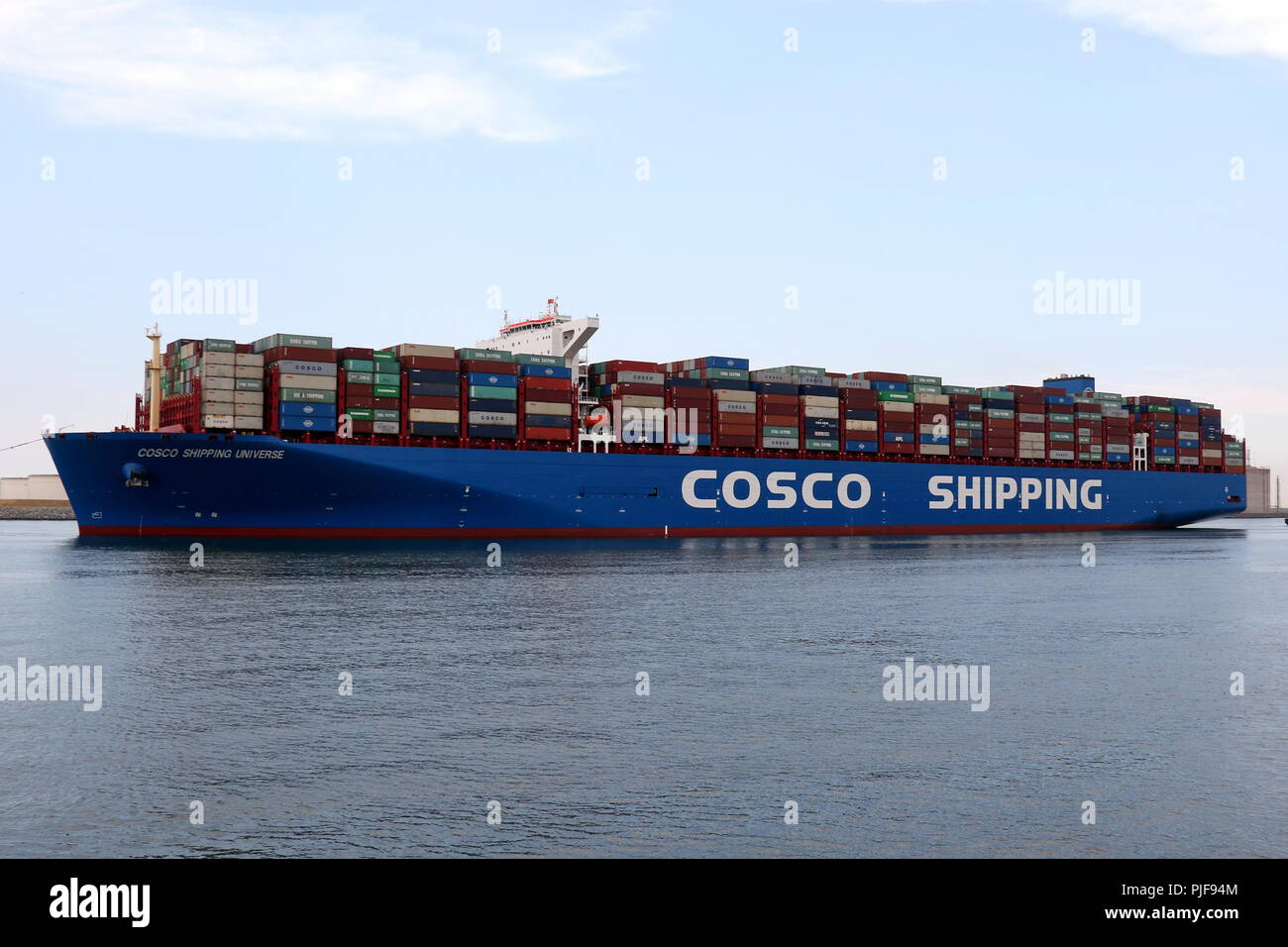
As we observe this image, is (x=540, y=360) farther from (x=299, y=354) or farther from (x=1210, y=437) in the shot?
(x=1210, y=437)

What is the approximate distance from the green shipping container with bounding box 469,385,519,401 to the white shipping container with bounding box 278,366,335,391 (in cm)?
773

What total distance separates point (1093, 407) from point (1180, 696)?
76449 millimetres

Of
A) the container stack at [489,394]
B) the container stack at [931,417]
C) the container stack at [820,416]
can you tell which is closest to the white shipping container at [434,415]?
the container stack at [489,394]

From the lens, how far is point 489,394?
199ft

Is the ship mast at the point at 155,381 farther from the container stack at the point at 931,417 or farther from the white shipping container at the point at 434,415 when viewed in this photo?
the container stack at the point at 931,417

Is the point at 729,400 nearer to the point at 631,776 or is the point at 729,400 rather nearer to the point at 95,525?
the point at 95,525

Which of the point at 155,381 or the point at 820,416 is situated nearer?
the point at 155,381

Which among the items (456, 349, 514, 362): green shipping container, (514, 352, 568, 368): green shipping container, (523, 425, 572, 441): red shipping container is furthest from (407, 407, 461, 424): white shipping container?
(514, 352, 568, 368): green shipping container

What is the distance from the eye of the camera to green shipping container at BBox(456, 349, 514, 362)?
60.7 m

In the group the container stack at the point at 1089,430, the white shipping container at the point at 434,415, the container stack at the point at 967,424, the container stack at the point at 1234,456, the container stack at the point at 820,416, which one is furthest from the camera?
the container stack at the point at 1234,456

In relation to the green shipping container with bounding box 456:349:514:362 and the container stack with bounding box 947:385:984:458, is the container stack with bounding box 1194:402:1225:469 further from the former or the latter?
the green shipping container with bounding box 456:349:514:362

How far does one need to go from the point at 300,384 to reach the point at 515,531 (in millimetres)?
14545

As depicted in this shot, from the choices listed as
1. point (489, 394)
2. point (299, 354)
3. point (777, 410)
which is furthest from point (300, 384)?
point (777, 410)

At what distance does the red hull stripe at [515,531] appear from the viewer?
55.8m
